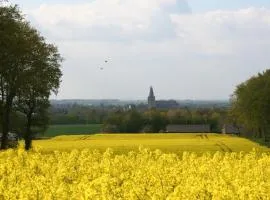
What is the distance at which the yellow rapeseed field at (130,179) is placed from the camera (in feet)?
49.2

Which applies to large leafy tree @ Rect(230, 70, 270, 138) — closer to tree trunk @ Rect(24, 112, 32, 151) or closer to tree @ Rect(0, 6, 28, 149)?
tree trunk @ Rect(24, 112, 32, 151)

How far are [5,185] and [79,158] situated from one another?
Answer: 748cm

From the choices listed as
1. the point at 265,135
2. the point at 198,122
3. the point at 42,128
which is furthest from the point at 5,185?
the point at 198,122

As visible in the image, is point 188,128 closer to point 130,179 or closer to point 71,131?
point 71,131

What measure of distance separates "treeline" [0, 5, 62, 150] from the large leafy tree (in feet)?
114

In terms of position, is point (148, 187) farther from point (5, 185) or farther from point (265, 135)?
point (265, 135)

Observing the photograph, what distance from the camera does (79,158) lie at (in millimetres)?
A: 26156

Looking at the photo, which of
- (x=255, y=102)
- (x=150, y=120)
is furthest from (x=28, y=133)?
(x=150, y=120)

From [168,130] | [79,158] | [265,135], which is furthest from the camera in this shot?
[168,130]

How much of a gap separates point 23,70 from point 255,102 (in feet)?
136

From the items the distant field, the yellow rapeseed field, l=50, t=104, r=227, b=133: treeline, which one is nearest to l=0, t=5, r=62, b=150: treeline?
the yellow rapeseed field

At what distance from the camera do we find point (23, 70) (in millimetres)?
53719

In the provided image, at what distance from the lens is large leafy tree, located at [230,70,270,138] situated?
84750 mm

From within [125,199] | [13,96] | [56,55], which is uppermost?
[56,55]
